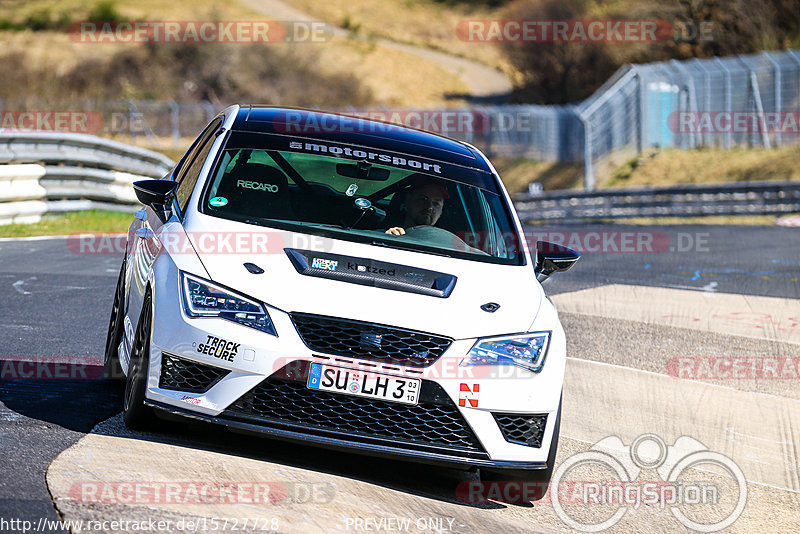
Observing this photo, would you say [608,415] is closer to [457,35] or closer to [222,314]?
[222,314]

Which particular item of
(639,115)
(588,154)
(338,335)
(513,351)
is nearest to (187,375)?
(338,335)

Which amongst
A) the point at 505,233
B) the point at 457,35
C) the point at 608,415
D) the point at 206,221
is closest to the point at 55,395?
the point at 206,221

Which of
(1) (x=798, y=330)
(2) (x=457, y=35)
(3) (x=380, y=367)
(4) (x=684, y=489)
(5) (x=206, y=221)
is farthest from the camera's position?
(2) (x=457, y=35)

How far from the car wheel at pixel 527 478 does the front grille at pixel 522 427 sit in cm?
10

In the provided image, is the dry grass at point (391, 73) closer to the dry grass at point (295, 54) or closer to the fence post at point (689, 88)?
the dry grass at point (295, 54)

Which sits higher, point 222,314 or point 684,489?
point 222,314

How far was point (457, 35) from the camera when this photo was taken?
3337 inches

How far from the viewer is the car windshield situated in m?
5.84

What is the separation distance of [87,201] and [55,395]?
36.5 ft

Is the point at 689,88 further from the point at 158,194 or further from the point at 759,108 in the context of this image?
the point at 158,194

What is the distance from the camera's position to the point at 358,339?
4.91m

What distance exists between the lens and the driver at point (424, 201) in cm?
621

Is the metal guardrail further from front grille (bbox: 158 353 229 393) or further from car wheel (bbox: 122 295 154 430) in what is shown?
front grille (bbox: 158 353 229 393)

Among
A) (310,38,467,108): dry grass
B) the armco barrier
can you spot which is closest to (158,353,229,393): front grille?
the armco barrier
